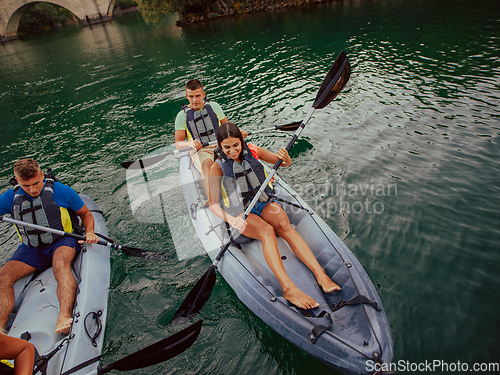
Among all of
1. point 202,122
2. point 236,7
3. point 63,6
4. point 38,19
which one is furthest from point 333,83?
point 38,19

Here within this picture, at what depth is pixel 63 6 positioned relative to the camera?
1593 inches

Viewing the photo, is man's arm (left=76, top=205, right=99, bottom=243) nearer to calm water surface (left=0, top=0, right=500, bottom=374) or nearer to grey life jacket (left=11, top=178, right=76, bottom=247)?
grey life jacket (left=11, top=178, right=76, bottom=247)

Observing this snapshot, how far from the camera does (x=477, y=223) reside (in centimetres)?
378

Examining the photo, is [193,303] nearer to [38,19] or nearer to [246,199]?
[246,199]

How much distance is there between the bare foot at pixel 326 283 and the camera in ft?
9.13

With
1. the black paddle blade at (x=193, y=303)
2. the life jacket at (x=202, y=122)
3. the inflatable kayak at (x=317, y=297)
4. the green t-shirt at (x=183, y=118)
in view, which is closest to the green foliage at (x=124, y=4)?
the green t-shirt at (x=183, y=118)

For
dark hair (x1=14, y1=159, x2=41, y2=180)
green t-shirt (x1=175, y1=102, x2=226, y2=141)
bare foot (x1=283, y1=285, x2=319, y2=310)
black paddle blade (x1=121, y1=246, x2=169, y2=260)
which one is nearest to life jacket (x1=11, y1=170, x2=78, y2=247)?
dark hair (x1=14, y1=159, x2=41, y2=180)

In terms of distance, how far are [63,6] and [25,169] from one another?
50.7 m

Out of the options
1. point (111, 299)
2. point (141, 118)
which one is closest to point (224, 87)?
point (141, 118)

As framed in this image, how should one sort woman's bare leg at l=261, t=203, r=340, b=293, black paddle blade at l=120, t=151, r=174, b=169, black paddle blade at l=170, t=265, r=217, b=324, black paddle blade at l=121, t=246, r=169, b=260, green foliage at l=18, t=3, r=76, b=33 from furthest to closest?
1. green foliage at l=18, t=3, r=76, b=33
2. black paddle blade at l=120, t=151, r=174, b=169
3. black paddle blade at l=121, t=246, r=169, b=260
4. black paddle blade at l=170, t=265, r=217, b=324
5. woman's bare leg at l=261, t=203, r=340, b=293

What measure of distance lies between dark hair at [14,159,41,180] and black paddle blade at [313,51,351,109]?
3442 millimetres

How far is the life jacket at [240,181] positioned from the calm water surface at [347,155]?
102 centimetres

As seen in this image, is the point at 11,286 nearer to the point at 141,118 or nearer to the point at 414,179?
the point at 414,179

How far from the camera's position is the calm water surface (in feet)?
9.78
